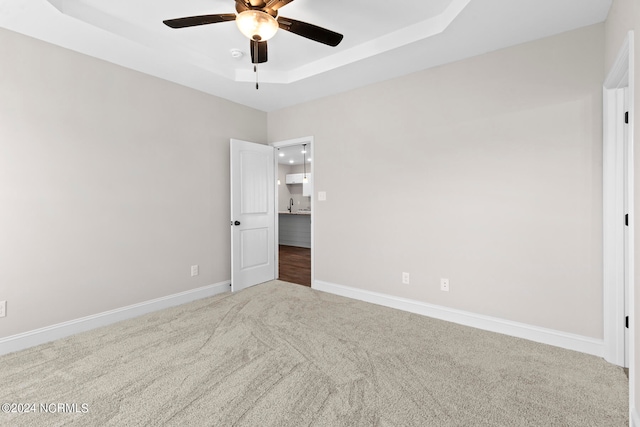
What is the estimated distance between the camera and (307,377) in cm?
195

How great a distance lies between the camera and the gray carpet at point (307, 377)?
160cm

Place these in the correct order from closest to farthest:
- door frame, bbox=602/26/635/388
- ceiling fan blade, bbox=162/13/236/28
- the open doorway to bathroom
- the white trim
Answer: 1. the white trim
2. ceiling fan blade, bbox=162/13/236/28
3. door frame, bbox=602/26/635/388
4. the open doorway to bathroom

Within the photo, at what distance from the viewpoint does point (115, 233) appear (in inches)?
114

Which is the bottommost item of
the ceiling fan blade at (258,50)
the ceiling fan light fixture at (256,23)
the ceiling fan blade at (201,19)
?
the ceiling fan light fixture at (256,23)

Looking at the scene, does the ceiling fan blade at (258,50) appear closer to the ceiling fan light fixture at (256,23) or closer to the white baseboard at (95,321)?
the ceiling fan light fixture at (256,23)

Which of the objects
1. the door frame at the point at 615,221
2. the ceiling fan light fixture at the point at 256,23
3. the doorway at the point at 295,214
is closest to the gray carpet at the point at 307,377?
the door frame at the point at 615,221

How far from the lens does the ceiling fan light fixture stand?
1787 millimetres

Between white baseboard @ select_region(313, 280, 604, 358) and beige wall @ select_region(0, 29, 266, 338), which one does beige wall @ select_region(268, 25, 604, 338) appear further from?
beige wall @ select_region(0, 29, 266, 338)

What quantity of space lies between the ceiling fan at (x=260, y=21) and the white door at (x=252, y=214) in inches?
76.6

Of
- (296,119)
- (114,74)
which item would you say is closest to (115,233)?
(114,74)

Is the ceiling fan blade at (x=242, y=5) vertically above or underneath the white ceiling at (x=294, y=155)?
underneath

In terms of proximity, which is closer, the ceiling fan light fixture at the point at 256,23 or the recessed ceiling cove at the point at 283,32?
the ceiling fan light fixture at the point at 256,23

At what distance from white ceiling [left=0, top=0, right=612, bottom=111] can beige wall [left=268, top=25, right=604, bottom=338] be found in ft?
0.87

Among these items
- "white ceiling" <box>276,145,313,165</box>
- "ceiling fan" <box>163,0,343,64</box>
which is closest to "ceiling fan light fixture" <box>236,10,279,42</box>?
"ceiling fan" <box>163,0,343,64</box>
